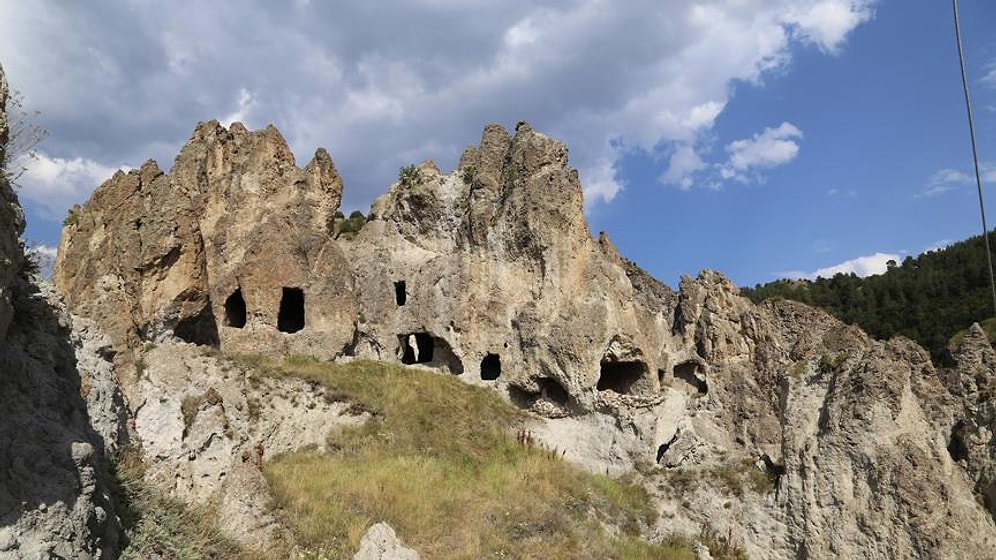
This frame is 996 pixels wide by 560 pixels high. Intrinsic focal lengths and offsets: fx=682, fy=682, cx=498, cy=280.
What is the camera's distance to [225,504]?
927cm

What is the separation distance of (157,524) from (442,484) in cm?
597

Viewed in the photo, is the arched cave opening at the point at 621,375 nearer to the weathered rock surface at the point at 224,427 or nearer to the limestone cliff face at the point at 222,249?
the limestone cliff face at the point at 222,249

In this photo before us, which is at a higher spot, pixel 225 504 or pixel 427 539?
pixel 225 504

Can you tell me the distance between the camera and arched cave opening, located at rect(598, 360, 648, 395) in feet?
66.9

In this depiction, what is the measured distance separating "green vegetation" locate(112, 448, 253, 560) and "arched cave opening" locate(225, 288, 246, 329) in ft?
37.5

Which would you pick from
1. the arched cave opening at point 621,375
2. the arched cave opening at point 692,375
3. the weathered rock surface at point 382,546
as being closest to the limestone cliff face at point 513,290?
the arched cave opening at point 621,375

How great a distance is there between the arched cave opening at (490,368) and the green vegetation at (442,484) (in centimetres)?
227

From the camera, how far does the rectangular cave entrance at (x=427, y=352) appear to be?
70.2 ft

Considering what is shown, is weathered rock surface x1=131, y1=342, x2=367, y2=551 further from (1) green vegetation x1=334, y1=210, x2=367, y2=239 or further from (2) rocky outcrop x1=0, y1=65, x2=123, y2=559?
(1) green vegetation x1=334, y1=210, x2=367, y2=239

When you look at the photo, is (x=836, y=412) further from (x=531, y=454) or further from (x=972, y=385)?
(x=531, y=454)

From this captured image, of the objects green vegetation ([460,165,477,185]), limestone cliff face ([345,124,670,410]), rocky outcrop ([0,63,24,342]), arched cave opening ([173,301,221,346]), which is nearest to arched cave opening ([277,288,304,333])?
limestone cliff face ([345,124,670,410])

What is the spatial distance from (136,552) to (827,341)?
46.5ft

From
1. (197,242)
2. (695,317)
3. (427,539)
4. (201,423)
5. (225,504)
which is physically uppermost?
(197,242)

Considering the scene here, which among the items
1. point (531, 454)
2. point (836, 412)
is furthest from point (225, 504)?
point (836, 412)
